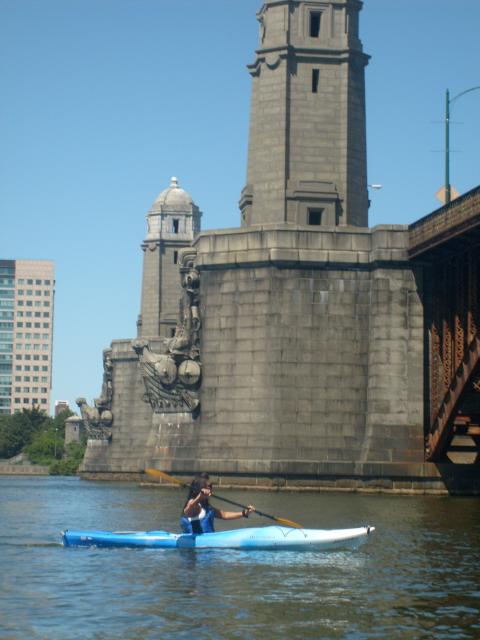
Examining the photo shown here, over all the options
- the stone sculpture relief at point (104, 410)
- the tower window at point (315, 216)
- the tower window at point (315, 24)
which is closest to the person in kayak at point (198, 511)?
the tower window at point (315, 216)

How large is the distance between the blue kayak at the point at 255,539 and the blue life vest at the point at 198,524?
0.47 meters

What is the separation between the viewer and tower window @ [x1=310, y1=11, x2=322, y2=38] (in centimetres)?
6575

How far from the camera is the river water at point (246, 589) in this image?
21.7 metres

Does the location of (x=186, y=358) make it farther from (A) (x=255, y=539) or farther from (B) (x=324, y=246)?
(A) (x=255, y=539)

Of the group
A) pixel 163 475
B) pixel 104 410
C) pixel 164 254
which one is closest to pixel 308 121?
pixel 163 475

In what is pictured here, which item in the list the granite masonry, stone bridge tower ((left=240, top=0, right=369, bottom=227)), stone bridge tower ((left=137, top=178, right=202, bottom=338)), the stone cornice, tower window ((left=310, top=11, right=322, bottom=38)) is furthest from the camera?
stone bridge tower ((left=137, top=178, right=202, bottom=338))

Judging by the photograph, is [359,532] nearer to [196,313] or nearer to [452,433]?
[452,433]

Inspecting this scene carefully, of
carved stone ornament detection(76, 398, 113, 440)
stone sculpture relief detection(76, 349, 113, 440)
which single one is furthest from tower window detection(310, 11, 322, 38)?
carved stone ornament detection(76, 398, 113, 440)

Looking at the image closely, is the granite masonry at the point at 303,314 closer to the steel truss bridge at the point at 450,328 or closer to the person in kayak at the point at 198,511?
the steel truss bridge at the point at 450,328

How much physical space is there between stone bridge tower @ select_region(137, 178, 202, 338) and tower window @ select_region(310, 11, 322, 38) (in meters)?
47.5

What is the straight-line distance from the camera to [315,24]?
65.9 metres

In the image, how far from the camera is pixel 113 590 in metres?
25.5

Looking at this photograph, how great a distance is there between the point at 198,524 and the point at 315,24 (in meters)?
38.3

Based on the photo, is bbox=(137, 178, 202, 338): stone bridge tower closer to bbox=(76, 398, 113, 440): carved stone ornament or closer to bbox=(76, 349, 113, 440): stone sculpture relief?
bbox=(76, 349, 113, 440): stone sculpture relief
